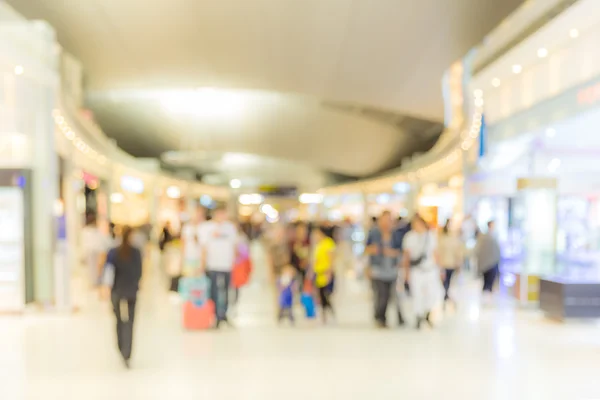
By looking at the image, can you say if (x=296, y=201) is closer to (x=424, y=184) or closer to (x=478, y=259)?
(x=424, y=184)

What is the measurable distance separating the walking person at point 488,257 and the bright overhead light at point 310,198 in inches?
1130

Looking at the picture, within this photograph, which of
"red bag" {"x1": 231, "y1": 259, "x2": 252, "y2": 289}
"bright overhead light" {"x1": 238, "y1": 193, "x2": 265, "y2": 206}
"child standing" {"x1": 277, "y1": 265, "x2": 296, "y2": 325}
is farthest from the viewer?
"bright overhead light" {"x1": 238, "y1": 193, "x2": 265, "y2": 206}

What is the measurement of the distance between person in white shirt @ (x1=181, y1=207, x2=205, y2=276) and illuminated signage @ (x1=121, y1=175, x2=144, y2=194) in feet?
45.6

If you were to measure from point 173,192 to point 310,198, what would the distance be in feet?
37.3

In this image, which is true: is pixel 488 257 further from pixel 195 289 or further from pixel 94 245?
pixel 94 245

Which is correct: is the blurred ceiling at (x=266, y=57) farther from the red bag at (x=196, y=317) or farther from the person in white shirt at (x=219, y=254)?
the red bag at (x=196, y=317)

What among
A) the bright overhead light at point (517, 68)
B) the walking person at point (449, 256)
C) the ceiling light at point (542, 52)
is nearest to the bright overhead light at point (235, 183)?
the bright overhead light at point (517, 68)

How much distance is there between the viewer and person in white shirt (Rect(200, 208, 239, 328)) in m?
6.94

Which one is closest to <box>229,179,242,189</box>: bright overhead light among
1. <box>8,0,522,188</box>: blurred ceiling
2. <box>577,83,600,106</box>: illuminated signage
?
<box>8,0,522,188</box>: blurred ceiling

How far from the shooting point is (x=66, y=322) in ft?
24.6

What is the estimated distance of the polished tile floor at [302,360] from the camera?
14.8 ft

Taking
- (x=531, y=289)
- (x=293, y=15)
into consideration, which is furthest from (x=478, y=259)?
(x=293, y=15)

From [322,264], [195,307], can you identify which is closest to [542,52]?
[322,264]

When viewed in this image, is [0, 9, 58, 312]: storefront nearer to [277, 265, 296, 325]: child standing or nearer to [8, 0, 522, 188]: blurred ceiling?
[277, 265, 296, 325]: child standing
